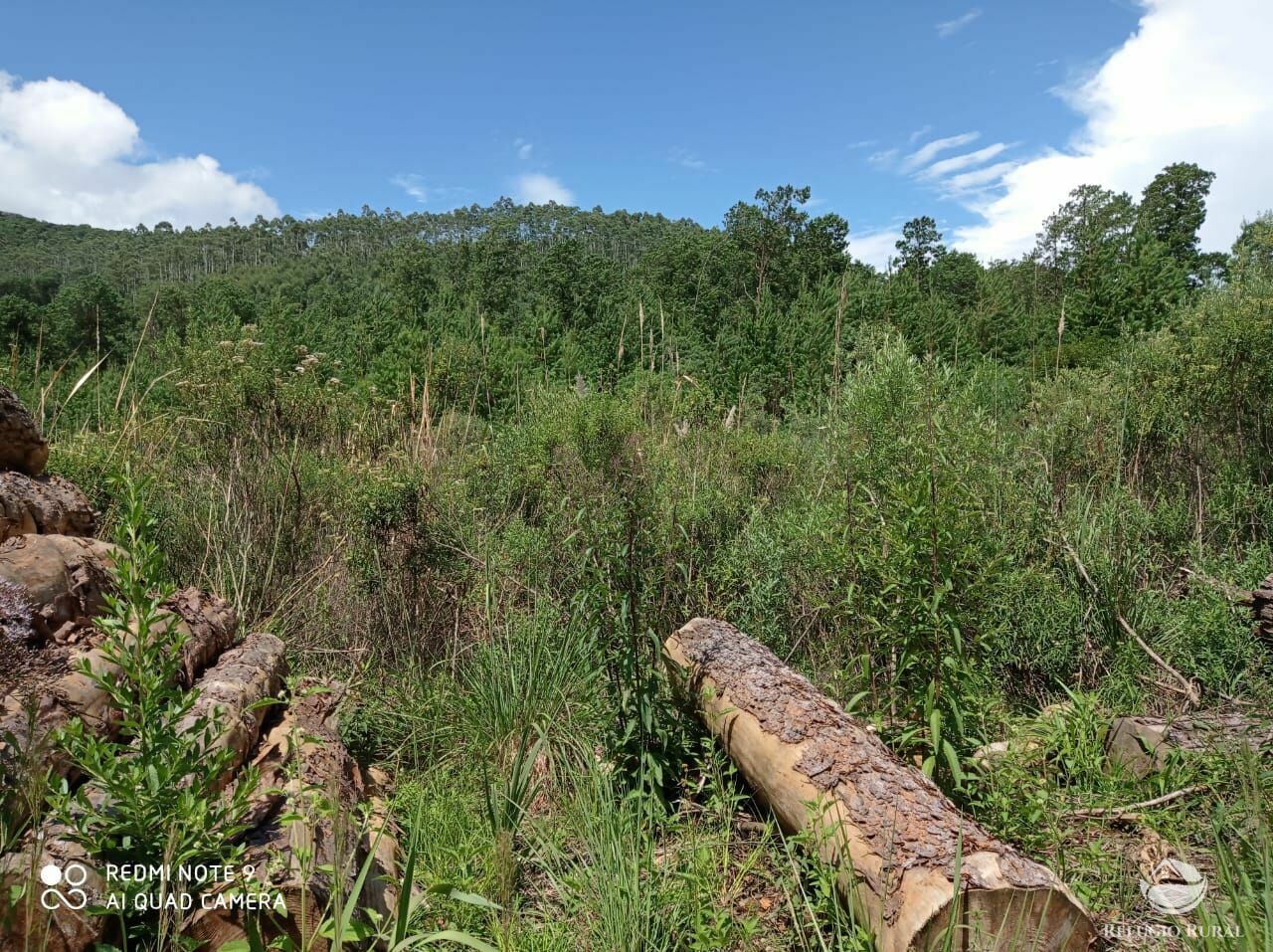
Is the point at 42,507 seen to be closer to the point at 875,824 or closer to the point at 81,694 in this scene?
the point at 81,694

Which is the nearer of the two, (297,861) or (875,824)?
(297,861)

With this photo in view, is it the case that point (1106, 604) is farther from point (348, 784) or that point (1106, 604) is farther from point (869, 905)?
point (348, 784)

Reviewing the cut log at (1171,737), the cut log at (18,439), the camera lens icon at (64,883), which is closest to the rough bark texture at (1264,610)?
the cut log at (1171,737)

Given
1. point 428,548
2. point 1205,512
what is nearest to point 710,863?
point 428,548

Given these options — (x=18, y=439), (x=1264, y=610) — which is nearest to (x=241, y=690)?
(x=18, y=439)

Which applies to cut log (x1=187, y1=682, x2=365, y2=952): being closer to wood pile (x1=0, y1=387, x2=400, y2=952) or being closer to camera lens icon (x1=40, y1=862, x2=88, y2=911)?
wood pile (x1=0, y1=387, x2=400, y2=952)

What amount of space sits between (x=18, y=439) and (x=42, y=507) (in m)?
0.34

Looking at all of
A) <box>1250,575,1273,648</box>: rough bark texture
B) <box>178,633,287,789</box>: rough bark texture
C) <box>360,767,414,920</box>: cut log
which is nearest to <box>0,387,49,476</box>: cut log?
<box>178,633,287,789</box>: rough bark texture

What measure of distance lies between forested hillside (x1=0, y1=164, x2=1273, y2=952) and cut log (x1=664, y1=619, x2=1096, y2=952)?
14cm

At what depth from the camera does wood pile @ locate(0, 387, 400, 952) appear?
184 centimetres

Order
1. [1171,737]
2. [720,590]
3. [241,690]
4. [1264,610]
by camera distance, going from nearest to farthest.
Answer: [241,690] < [1171,737] < [1264,610] < [720,590]

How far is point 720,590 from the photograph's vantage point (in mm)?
4691

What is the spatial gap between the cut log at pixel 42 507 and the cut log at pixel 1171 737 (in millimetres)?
4875

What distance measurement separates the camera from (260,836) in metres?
2.18
